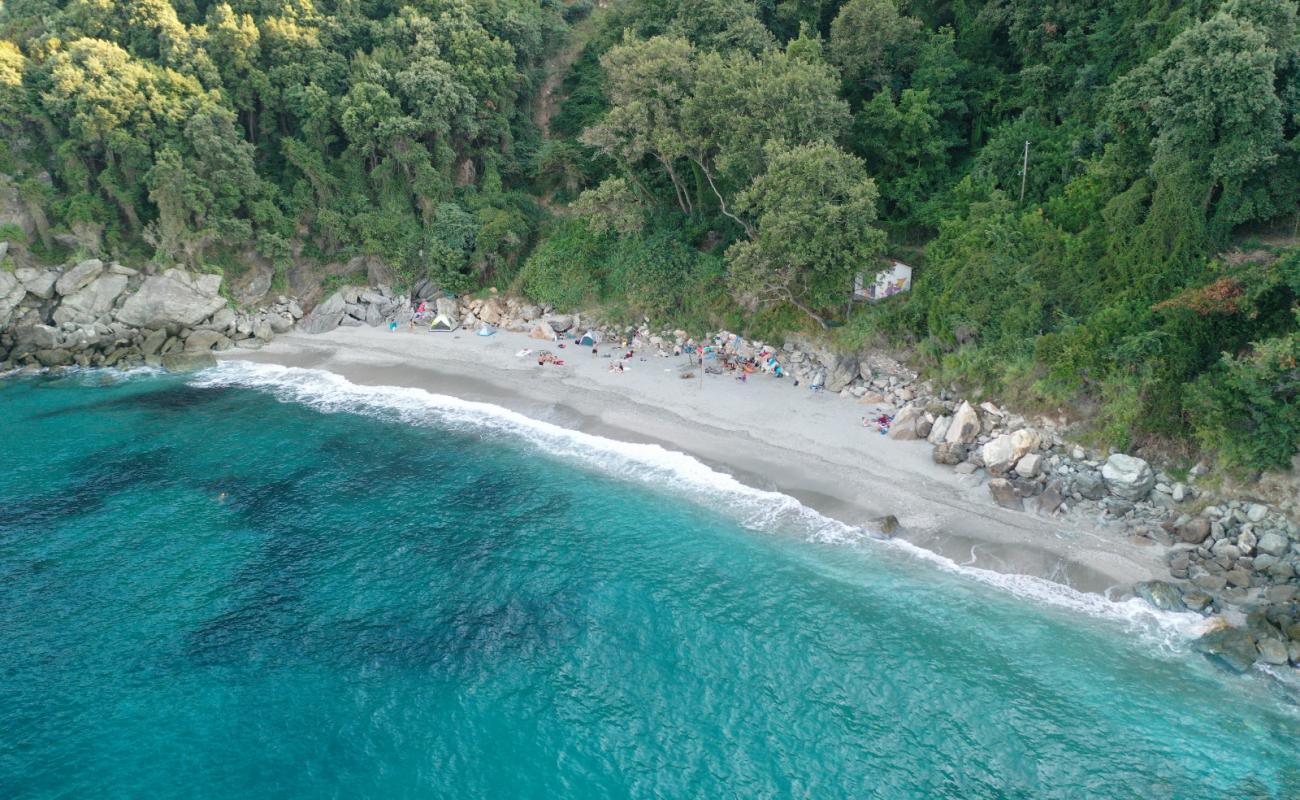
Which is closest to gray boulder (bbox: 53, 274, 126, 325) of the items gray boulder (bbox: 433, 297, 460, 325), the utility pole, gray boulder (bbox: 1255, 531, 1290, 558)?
gray boulder (bbox: 433, 297, 460, 325)

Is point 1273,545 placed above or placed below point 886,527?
above

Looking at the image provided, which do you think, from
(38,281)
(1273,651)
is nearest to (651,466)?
(1273,651)

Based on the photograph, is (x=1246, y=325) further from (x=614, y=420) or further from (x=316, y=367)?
(x=316, y=367)

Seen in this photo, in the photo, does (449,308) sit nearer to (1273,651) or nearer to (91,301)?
(91,301)

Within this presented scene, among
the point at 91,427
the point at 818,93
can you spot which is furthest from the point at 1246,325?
the point at 91,427

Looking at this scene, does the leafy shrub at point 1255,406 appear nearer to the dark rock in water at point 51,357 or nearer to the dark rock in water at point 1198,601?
the dark rock in water at point 1198,601

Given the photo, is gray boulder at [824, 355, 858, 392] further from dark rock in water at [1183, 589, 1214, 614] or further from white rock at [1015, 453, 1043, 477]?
dark rock in water at [1183, 589, 1214, 614]
